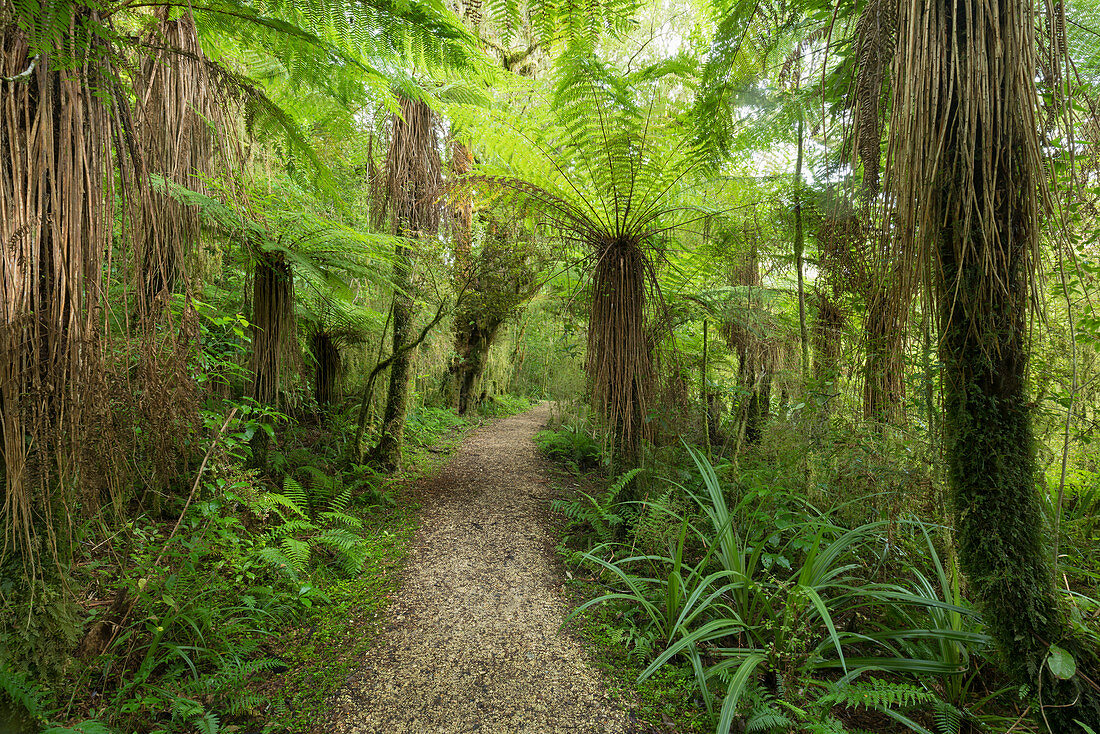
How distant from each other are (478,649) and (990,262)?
2.67 m

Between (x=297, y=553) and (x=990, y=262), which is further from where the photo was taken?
(x=297, y=553)

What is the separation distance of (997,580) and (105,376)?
268cm

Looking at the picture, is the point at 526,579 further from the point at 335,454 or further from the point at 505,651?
the point at 335,454

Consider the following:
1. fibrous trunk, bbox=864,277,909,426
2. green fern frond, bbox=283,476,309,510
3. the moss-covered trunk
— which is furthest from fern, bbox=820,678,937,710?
green fern frond, bbox=283,476,309,510

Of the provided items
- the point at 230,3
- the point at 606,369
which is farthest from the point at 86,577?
the point at 606,369

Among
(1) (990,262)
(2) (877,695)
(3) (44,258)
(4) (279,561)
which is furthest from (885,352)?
(4) (279,561)

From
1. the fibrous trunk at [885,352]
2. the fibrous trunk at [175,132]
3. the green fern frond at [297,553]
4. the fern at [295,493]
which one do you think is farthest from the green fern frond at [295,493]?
the fibrous trunk at [885,352]

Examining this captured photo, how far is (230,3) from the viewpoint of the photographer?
1.40 m

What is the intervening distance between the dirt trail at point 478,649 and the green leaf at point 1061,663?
1.46 metres

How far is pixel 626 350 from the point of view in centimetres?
317

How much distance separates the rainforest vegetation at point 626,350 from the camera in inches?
46.9

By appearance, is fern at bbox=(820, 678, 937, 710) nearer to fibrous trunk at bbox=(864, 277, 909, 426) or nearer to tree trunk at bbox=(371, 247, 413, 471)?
fibrous trunk at bbox=(864, 277, 909, 426)

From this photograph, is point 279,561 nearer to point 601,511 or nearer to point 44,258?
point 44,258

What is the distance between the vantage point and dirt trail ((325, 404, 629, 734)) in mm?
1892
